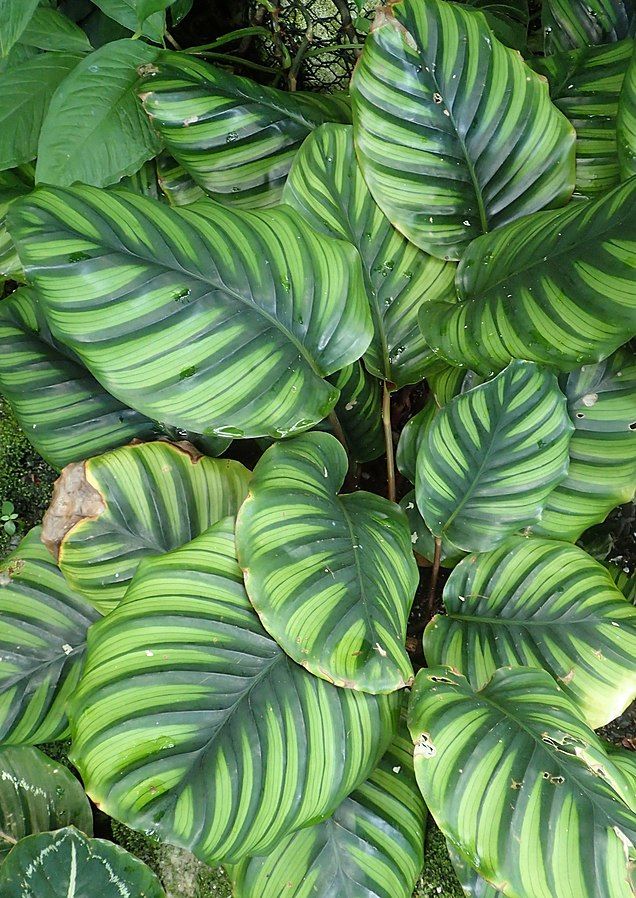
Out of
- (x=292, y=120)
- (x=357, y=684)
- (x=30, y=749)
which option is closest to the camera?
(x=357, y=684)

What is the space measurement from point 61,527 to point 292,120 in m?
0.68

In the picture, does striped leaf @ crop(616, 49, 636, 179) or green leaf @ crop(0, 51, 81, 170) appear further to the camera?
green leaf @ crop(0, 51, 81, 170)

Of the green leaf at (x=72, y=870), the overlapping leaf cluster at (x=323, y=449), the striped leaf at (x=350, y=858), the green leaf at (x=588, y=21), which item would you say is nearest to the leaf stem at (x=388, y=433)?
the overlapping leaf cluster at (x=323, y=449)

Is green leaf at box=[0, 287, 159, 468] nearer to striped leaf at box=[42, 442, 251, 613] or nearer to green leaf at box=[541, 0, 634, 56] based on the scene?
striped leaf at box=[42, 442, 251, 613]

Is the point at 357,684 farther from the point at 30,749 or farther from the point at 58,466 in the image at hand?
the point at 30,749

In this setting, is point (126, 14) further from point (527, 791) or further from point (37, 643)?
point (527, 791)

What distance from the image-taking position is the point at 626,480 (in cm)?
97

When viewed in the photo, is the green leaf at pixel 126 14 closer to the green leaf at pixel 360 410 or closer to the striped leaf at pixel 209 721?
the green leaf at pixel 360 410

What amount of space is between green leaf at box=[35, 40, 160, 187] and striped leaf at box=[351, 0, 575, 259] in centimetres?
33

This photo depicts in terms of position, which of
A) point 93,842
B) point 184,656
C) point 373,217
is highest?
point 373,217

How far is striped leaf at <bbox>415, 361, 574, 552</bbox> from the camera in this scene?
32.9 inches

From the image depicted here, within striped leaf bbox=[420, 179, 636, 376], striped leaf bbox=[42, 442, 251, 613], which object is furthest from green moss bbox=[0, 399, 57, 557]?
striped leaf bbox=[420, 179, 636, 376]

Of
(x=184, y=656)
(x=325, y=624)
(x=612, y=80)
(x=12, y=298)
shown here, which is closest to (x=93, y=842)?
(x=184, y=656)

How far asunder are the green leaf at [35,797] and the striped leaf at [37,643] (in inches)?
8.9
